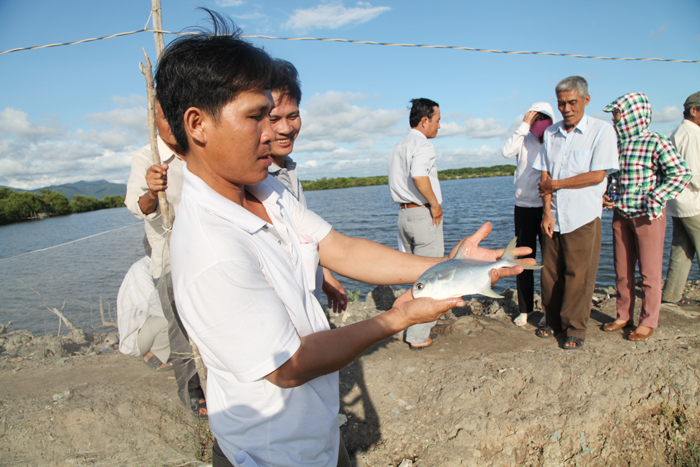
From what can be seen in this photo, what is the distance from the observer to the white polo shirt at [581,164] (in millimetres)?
4305

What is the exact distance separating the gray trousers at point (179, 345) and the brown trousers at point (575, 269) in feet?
13.9

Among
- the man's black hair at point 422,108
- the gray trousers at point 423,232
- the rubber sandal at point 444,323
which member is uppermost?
the man's black hair at point 422,108

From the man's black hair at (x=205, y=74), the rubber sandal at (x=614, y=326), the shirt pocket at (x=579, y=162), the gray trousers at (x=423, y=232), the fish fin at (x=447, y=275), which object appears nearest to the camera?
the man's black hair at (x=205, y=74)

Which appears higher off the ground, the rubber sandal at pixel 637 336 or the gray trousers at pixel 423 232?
the gray trousers at pixel 423 232

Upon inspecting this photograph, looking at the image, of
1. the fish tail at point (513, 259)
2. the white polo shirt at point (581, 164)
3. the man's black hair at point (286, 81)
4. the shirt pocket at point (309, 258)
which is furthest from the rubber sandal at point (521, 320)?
the shirt pocket at point (309, 258)

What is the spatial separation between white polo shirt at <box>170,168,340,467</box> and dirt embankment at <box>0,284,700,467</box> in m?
2.24

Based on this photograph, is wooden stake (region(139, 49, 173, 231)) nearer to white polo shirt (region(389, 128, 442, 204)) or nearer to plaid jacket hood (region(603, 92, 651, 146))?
white polo shirt (region(389, 128, 442, 204))

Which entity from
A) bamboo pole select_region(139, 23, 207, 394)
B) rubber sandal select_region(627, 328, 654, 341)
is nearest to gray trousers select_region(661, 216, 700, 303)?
rubber sandal select_region(627, 328, 654, 341)

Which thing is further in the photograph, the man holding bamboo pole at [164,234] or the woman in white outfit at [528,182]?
the woman in white outfit at [528,182]

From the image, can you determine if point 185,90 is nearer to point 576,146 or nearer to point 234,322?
point 234,322

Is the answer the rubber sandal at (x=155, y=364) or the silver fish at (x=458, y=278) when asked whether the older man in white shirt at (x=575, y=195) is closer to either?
the silver fish at (x=458, y=278)

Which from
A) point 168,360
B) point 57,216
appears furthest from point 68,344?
point 57,216

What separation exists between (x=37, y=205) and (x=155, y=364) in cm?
5099

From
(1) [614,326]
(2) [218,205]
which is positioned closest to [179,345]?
(2) [218,205]
